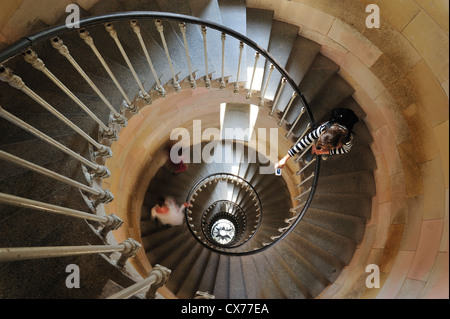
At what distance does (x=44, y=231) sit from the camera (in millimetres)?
2283

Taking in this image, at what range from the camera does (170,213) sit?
7066 mm

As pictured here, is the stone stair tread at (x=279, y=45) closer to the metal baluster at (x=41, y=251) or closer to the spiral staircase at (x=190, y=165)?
the spiral staircase at (x=190, y=165)

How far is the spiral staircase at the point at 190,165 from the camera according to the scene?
2.29 m

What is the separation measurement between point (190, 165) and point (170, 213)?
4.89 feet

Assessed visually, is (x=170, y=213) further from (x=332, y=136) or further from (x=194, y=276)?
(x=332, y=136)

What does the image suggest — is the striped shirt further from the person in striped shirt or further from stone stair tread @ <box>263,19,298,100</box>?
stone stair tread @ <box>263,19,298,100</box>

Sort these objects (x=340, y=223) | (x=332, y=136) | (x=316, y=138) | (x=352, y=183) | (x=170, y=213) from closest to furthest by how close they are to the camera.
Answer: (x=332, y=136), (x=316, y=138), (x=352, y=183), (x=340, y=223), (x=170, y=213)

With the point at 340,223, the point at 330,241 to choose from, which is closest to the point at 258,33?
the point at 340,223

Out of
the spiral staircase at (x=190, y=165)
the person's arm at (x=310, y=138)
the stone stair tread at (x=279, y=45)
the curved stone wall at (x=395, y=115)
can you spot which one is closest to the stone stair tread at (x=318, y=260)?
the spiral staircase at (x=190, y=165)
